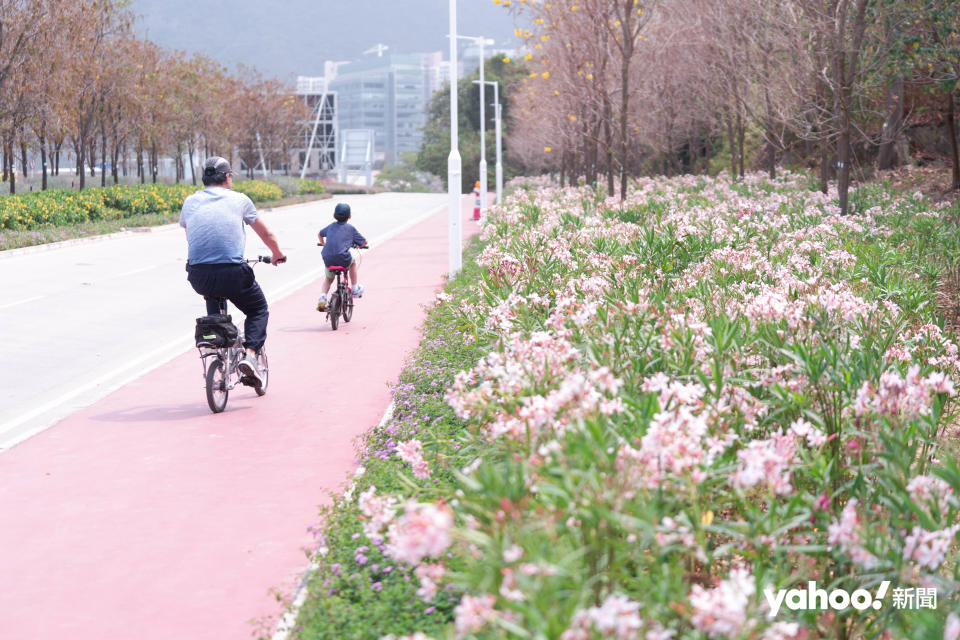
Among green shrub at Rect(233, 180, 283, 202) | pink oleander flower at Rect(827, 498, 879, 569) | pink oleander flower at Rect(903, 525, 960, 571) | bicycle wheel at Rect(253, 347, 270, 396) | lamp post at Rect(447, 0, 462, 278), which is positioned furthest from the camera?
green shrub at Rect(233, 180, 283, 202)

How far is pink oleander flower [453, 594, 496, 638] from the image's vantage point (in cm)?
268

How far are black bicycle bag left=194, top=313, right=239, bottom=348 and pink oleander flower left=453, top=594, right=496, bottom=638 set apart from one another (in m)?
5.80

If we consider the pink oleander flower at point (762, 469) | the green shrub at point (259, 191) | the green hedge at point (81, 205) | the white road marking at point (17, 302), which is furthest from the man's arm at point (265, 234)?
the green shrub at point (259, 191)

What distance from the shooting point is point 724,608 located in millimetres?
2801

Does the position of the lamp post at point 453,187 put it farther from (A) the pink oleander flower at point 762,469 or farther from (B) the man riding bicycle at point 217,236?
(A) the pink oleander flower at point 762,469

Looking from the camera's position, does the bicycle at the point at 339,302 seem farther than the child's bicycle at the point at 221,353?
Yes

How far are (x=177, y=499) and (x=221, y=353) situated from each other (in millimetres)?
2496

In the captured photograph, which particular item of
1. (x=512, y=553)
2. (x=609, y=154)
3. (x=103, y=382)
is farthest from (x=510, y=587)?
(x=609, y=154)

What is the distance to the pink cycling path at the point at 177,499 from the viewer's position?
455cm

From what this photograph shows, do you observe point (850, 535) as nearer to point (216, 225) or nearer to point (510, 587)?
point (510, 587)

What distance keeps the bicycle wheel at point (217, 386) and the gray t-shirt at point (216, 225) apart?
0.89 metres

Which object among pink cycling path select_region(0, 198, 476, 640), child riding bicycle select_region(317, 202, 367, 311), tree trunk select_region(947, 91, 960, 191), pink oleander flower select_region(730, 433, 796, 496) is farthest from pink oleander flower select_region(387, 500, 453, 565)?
tree trunk select_region(947, 91, 960, 191)

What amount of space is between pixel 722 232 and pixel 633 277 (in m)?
3.30

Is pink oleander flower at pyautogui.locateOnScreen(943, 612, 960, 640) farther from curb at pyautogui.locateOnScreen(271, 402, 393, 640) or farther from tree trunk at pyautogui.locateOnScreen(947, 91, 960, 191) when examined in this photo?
tree trunk at pyautogui.locateOnScreen(947, 91, 960, 191)
